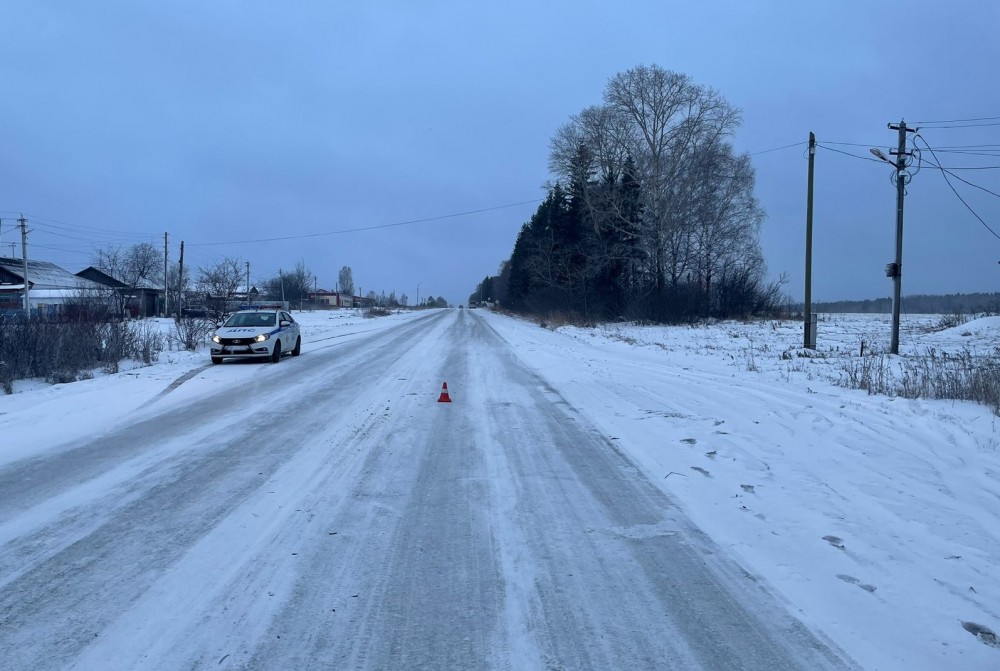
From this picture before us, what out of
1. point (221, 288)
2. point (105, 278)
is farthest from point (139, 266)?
point (221, 288)

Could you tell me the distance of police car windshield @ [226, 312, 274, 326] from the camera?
21.4m

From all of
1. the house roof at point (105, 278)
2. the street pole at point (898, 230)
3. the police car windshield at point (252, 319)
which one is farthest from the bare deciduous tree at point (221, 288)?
the house roof at point (105, 278)

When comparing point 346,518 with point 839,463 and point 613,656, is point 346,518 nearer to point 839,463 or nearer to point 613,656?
point 613,656

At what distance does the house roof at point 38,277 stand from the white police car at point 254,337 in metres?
47.4

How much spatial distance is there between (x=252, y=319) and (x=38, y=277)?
62218 millimetres

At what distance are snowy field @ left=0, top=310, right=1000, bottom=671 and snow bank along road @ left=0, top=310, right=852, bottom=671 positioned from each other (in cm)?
45

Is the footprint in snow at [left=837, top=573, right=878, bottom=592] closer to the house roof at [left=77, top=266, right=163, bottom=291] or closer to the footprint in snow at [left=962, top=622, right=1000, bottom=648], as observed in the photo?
the footprint in snow at [left=962, top=622, right=1000, bottom=648]

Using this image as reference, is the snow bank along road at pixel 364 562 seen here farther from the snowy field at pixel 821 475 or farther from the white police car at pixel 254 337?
the white police car at pixel 254 337

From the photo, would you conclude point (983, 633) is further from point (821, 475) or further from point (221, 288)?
point (221, 288)

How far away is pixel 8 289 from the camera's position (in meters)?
58.6

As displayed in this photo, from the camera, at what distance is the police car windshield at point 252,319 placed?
2144 centimetres

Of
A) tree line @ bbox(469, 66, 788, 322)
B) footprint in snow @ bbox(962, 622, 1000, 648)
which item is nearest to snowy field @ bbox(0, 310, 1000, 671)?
footprint in snow @ bbox(962, 622, 1000, 648)

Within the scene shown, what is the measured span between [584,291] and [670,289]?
906 cm

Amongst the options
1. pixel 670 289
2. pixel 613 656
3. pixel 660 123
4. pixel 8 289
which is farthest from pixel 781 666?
pixel 8 289
